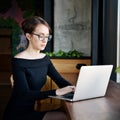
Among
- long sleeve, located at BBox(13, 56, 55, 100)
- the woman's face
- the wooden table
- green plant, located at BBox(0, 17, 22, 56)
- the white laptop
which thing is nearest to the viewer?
the wooden table

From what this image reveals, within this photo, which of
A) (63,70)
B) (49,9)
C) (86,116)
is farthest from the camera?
(49,9)

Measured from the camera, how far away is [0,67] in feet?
27.1

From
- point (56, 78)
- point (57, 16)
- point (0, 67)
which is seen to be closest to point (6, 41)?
point (0, 67)

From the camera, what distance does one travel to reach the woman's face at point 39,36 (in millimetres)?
1909

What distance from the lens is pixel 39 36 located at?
1.91 metres

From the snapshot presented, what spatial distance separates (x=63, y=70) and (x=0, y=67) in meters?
4.73

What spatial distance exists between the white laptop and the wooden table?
0.12 ft

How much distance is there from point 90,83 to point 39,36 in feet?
1.54

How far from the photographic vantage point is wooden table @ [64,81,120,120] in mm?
1332

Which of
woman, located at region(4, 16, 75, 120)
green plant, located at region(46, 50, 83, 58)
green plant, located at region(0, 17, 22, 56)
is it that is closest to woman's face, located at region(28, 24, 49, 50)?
woman, located at region(4, 16, 75, 120)

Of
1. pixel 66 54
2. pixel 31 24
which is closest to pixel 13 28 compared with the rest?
pixel 66 54

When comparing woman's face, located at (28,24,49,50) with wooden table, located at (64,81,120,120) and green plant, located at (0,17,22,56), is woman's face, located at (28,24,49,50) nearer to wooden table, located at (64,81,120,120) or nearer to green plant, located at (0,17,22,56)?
wooden table, located at (64,81,120,120)

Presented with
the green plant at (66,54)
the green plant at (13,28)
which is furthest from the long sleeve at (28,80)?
the green plant at (13,28)

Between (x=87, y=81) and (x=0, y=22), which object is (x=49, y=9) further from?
(x=0, y=22)
